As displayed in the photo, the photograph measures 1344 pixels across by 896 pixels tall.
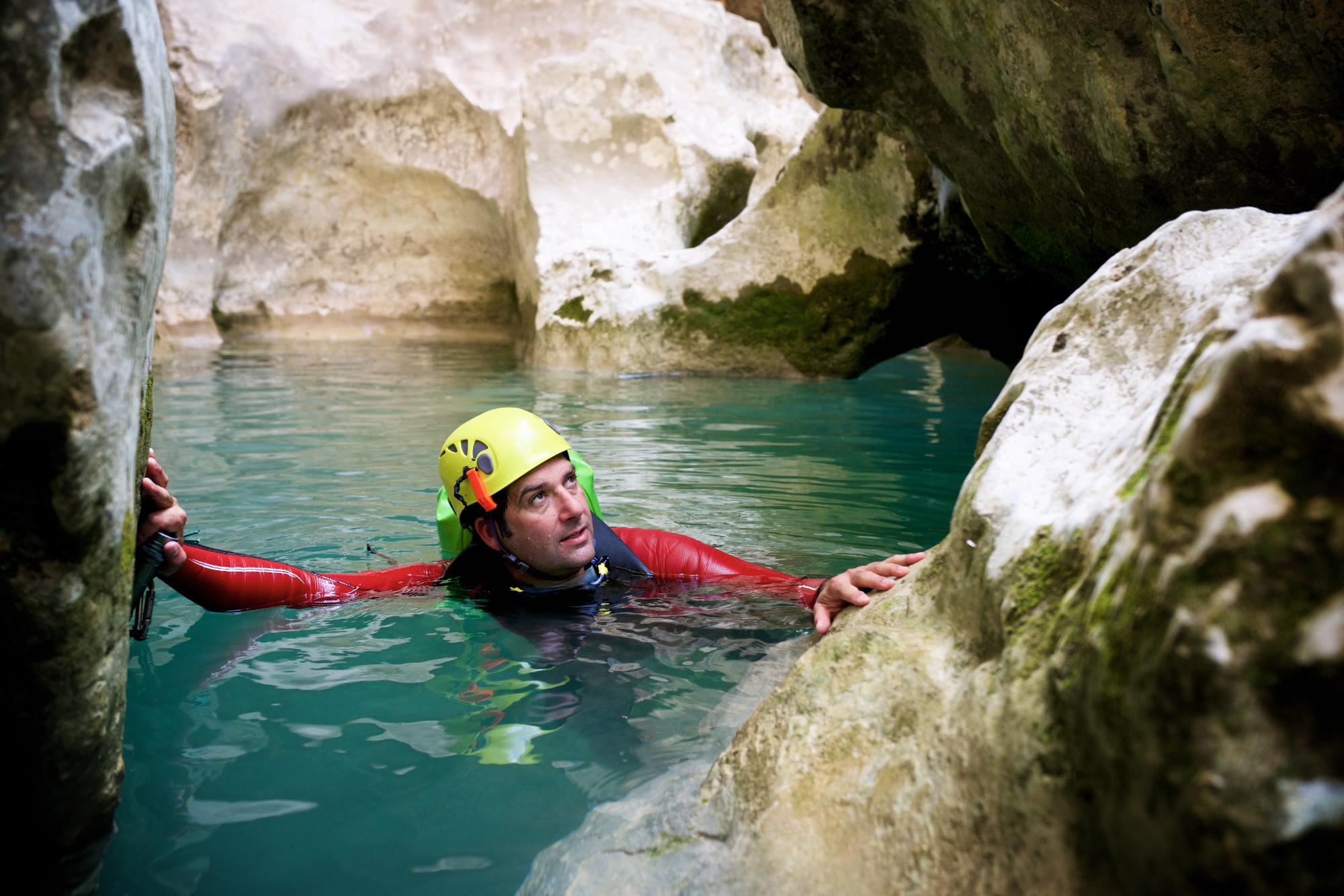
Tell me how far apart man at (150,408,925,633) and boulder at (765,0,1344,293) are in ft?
7.79

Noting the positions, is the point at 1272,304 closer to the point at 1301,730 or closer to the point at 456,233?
the point at 1301,730

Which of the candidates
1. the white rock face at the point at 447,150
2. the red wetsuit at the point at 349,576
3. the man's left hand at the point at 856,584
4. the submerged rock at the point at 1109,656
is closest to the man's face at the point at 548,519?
the red wetsuit at the point at 349,576

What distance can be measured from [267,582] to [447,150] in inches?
558

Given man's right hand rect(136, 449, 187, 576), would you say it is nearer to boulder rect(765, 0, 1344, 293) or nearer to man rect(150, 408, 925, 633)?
man rect(150, 408, 925, 633)

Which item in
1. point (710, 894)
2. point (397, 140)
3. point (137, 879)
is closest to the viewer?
point (710, 894)

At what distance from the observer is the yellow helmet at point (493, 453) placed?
343 centimetres

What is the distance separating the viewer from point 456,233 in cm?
1736

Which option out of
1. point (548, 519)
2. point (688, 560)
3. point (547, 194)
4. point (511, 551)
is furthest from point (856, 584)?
point (547, 194)

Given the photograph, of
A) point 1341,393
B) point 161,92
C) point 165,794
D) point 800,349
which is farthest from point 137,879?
point 800,349

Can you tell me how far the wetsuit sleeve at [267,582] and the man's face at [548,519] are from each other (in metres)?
0.54

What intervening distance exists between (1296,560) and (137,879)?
2.15 m

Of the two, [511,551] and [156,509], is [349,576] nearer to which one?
[511,551]

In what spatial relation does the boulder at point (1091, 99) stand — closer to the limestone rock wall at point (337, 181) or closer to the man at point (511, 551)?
the man at point (511, 551)

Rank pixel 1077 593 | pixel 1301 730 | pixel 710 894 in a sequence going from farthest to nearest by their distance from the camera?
pixel 710 894 → pixel 1077 593 → pixel 1301 730
